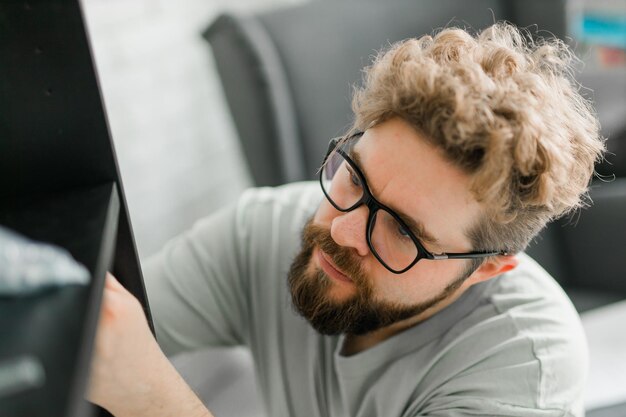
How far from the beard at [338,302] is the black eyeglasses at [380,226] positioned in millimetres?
37

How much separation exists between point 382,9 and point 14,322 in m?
1.38

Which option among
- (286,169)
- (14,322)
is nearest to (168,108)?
(286,169)

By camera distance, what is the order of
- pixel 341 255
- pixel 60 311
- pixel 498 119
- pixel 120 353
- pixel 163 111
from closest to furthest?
1. pixel 60 311
2. pixel 120 353
3. pixel 498 119
4. pixel 341 255
5. pixel 163 111

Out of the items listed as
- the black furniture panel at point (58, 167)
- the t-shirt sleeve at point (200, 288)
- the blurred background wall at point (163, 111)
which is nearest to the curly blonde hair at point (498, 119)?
the t-shirt sleeve at point (200, 288)

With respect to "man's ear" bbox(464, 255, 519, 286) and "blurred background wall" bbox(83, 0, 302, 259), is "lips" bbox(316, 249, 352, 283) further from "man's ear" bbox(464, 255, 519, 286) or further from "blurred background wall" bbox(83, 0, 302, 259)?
"blurred background wall" bbox(83, 0, 302, 259)

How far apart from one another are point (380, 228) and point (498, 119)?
8.1 inches

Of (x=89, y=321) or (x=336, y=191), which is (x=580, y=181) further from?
(x=89, y=321)

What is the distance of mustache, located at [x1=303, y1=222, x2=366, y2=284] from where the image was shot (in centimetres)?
95

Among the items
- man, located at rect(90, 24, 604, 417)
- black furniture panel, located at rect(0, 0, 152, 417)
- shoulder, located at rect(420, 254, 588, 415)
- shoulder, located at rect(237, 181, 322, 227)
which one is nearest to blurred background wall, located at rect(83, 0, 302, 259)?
shoulder, located at rect(237, 181, 322, 227)

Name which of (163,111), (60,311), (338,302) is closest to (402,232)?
(338,302)

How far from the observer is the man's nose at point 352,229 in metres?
0.92

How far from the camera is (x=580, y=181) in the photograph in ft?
3.19

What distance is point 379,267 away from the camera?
966 mm

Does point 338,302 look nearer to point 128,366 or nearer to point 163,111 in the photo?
point 128,366
